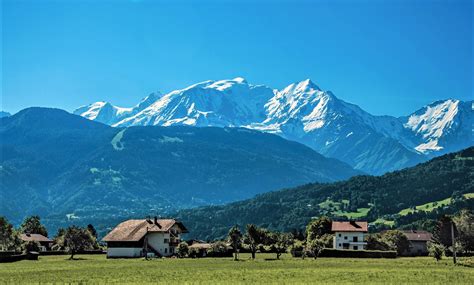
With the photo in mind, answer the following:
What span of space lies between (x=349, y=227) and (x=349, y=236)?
2535 mm

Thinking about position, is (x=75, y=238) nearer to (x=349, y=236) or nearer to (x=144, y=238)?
(x=144, y=238)

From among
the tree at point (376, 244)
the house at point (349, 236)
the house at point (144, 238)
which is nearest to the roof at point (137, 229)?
the house at point (144, 238)

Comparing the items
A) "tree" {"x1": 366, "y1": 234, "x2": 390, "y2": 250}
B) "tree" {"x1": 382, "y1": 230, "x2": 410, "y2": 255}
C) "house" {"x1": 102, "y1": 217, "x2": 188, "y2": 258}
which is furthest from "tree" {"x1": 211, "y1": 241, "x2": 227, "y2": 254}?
"tree" {"x1": 382, "y1": 230, "x2": 410, "y2": 255}

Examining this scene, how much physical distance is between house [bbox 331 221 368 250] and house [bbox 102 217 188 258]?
43.3 metres

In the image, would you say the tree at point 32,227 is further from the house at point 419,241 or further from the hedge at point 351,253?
the house at point 419,241

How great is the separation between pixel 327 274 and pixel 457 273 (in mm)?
14557

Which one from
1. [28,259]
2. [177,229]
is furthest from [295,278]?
[177,229]

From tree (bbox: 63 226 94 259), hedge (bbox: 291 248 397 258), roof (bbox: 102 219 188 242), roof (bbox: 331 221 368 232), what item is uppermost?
roof (bbox: 331 221 368 232)

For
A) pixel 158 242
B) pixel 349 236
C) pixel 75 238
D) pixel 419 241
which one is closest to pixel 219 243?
pixel 158 242

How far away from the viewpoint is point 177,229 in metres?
140

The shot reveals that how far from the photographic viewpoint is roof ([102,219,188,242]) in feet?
417

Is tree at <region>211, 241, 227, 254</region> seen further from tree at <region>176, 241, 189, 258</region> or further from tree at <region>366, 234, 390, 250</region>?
tree at <region>366, 234, 390, 250</region>

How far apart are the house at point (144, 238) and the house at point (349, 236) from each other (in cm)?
4334

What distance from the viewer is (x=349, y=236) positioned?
154125 mm
